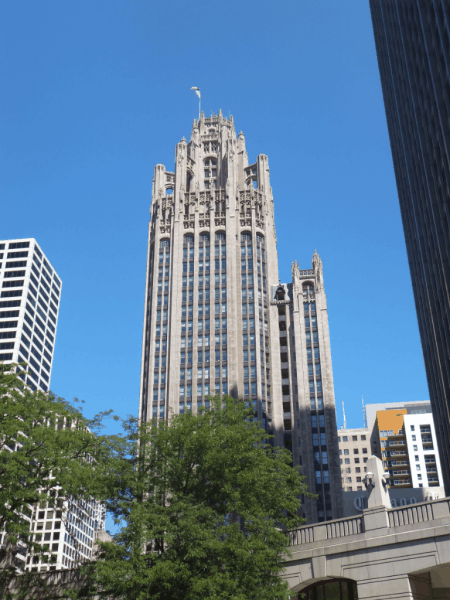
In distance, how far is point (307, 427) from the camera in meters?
111

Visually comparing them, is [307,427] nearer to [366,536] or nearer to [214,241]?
[214,241]

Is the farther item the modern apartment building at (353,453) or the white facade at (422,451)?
the modern apartment building at (353,453)

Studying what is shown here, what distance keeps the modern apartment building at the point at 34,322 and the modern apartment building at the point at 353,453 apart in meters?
69.8

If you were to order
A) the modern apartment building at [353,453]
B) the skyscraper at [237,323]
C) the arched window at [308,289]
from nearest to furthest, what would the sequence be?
the skyscraper at [237,323] < the arched window at [308,289] < the modern apartment building at [353,453]

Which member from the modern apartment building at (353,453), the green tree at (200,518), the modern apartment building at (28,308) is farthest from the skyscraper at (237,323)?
the modern apartment building at (353,453)

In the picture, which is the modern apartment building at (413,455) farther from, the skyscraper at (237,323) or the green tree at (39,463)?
the green tree at (39,463)

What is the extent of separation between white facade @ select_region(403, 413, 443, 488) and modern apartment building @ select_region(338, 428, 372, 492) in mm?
24157

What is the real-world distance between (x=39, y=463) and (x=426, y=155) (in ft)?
157

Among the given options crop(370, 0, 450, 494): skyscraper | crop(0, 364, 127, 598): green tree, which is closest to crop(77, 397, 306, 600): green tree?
crop(0, 364, 127, 598): green tree

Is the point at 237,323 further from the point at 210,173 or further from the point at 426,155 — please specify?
the point at 426,155

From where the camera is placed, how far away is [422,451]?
15900cm

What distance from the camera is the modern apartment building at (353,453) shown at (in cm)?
18275

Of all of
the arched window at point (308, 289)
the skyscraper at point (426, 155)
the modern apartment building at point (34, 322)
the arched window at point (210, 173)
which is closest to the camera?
the skyscraper at point (426, 155)

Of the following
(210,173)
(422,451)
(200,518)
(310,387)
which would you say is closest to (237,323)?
(310,387)
